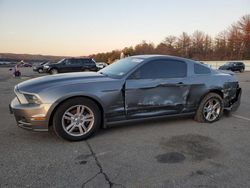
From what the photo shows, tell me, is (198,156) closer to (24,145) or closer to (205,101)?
(205,101)

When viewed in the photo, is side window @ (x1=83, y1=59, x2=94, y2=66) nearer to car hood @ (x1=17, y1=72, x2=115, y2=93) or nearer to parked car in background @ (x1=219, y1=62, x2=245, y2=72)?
car hood @ (x1=17, y1=72, x2=115, y2=93)

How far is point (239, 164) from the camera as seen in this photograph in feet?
11.5

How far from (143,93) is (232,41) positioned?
71.0m

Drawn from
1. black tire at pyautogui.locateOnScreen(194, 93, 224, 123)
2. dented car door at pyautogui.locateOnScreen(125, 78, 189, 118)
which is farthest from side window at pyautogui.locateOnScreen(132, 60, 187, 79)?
black tire at pyautogui.locateOnScreen(194, 93, 224, 123)

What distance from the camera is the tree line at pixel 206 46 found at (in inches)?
2591

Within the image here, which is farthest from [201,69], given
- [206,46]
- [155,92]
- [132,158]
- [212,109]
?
[206,46]

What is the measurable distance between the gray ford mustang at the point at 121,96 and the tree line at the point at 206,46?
45.3m

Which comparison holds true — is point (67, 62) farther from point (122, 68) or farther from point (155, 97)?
point (155, 97)

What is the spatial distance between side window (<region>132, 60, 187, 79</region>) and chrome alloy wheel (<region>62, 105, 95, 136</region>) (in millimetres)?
1127

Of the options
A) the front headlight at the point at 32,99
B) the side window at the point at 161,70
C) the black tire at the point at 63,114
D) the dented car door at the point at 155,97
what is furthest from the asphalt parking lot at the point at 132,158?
the side window at the point at 161,70

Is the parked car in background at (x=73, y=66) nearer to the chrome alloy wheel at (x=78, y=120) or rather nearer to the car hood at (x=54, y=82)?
the car hood at (x=54, y=82)

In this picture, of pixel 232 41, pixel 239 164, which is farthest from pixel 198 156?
pixel 232 41

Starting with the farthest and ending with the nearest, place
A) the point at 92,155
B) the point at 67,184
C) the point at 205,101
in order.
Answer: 1. the point at 205,101
2. the point at 92,155
3. the point at 67,184

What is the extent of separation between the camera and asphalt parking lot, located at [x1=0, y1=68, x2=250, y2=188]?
3.00 m
